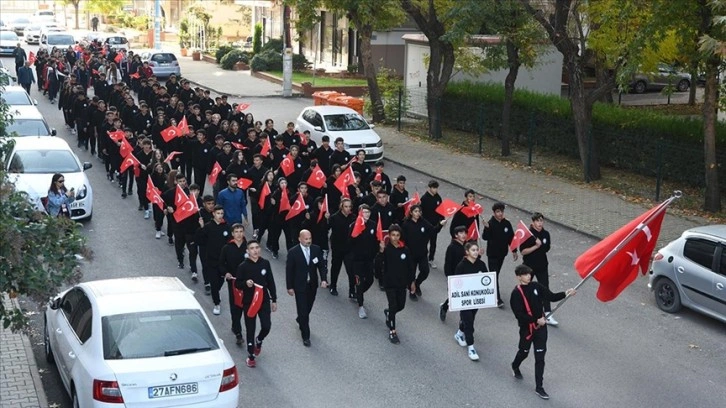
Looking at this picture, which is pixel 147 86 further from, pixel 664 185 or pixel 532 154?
pixel 664 185

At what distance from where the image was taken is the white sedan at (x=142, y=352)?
962 centimetres

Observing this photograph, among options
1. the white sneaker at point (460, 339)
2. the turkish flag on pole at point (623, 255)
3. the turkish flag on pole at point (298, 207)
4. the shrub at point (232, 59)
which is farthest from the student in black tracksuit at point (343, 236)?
the shrub at point (232, 59)

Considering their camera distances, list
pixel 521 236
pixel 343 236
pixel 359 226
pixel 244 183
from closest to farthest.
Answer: pixel 521 236, pixel 359 226, pixel 343 236, pixel 244 183

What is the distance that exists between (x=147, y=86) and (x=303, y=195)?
16.4 meters

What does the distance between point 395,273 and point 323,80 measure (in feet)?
114

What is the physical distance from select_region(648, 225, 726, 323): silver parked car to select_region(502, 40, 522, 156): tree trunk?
12.9 m

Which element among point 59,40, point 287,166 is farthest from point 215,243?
point 59,40

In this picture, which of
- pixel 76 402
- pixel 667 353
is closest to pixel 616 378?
pixel 667 353

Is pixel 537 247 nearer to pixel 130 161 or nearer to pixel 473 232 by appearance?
pixel 473 232

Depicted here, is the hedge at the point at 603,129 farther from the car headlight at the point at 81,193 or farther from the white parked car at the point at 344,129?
the car headlight at the point at 81,193

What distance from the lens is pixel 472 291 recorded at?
504 inches

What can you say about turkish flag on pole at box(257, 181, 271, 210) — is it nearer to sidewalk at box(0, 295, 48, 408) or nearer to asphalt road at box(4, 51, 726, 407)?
asphalt road at box(4, 51, 726, 407)

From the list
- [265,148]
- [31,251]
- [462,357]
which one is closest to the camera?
[31,251]

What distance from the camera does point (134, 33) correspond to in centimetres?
7856
